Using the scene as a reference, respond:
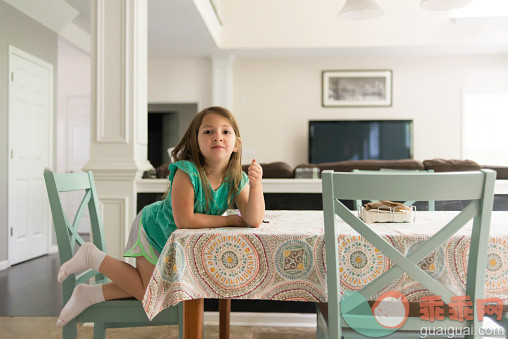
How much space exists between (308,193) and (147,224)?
129 centimetres

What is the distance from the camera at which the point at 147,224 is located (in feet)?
5.23

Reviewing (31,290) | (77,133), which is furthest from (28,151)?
(77,133)

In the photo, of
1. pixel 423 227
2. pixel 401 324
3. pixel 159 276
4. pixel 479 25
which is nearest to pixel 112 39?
pixel 159 276

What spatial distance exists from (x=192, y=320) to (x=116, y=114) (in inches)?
66.8

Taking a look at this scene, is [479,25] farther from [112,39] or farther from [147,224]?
[147,224]

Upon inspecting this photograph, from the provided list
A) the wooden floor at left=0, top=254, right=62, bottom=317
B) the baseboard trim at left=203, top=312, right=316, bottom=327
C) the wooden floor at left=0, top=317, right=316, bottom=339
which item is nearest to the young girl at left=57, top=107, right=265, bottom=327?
the wooden floor at left=0, top=317, right=316, bottom=339

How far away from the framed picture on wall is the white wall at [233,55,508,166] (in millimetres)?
91

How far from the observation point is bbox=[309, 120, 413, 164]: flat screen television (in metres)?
6.64

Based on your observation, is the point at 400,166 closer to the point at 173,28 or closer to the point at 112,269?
the point at 112,269

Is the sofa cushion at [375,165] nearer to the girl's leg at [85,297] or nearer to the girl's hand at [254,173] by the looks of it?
the girl's hand at [254,173]

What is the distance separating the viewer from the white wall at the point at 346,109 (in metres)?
6.74

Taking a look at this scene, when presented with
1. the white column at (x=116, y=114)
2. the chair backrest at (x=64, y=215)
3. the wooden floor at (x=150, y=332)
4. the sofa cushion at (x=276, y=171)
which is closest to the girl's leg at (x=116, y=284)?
the chair backrest at (x=64, y=215)

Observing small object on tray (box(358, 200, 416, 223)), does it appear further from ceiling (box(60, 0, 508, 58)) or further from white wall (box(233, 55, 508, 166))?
white wall (box(233, 55, 508, 166))

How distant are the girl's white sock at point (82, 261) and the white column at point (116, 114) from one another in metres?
1.09
